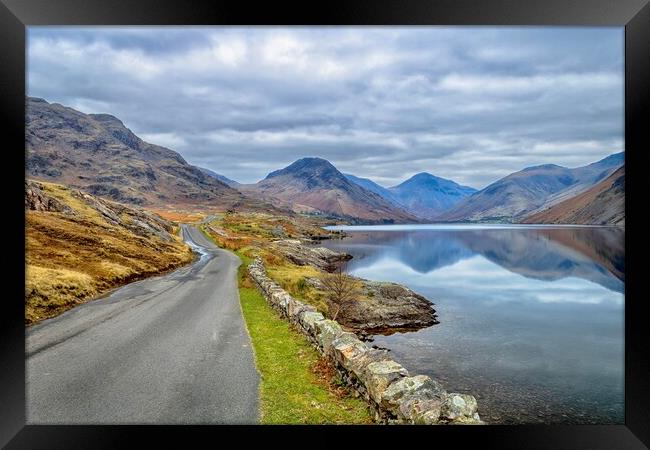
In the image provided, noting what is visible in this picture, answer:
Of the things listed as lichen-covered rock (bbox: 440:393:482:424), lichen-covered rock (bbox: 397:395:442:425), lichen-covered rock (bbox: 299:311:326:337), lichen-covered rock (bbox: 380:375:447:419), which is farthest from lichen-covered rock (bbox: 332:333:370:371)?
lichen-covered rock (bbox: 440:393:482:424)

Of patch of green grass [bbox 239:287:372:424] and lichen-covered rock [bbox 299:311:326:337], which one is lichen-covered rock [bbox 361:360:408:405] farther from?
lichen-covered rock [bbox 299:311:326:337]

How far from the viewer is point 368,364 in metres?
8.23

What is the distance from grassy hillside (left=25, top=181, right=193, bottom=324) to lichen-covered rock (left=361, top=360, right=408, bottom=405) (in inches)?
479

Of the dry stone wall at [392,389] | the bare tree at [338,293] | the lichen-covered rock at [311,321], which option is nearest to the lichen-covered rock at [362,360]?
the dry stone wall at [392,389]

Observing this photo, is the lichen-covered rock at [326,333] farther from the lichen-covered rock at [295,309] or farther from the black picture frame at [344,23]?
the black picture frame at [344,23]

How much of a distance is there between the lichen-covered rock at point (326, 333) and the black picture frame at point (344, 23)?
3.66 metres

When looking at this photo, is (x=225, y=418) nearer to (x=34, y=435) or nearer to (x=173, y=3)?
(x=34, y=435)

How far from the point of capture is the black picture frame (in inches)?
259

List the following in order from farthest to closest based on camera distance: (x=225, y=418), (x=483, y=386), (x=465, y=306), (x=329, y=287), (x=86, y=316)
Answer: (x=465, y=306)
(x=329, y=287)
(x=483, y=386)
(x=86, y=316)
(x=225, y=418)

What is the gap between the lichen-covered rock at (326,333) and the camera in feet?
34.0

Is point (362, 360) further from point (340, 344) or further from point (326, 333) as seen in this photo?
point (326, 333)

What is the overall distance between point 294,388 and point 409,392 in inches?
112
